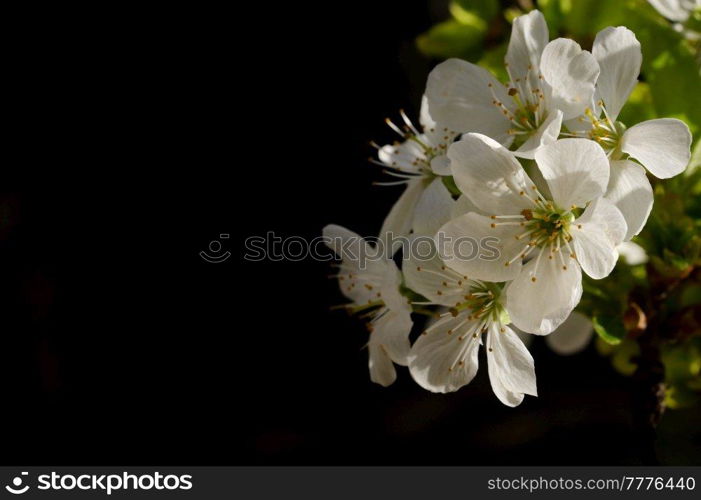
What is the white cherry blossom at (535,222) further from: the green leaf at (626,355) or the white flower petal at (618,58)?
the green leaf at (626,355)

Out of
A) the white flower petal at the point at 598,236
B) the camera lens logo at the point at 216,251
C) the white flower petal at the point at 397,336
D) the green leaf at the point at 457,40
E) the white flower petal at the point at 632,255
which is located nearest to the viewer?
the white flower petal at the point at 598,236

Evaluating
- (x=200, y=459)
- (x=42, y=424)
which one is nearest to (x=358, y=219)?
(x=200, y=459)

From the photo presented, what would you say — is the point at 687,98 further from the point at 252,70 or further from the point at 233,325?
the point at 233,325

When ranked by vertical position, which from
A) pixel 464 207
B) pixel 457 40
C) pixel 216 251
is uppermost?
pixel 216 251

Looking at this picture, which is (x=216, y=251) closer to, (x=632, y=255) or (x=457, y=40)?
(x=457, y=40)
